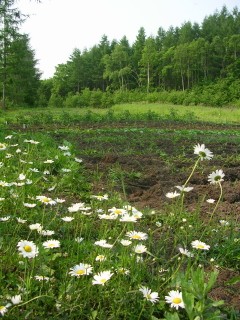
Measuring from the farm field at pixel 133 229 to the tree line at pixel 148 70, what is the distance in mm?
39786

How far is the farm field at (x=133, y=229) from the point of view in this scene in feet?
6.41

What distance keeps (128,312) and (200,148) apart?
0.95 meters

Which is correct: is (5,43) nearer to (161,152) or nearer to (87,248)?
(161,152)

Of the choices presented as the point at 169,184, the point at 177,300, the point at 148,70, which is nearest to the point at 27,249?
the point at 177,300

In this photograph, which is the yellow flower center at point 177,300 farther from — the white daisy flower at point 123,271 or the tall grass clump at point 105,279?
the white daisy flower at point 123,271

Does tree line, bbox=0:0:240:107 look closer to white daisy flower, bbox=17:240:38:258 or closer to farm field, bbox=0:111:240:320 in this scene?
farm field, bbox=0:111:240:320

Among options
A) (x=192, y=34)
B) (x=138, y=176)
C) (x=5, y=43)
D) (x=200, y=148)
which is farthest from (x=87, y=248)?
Answer: (x=192, y=34)

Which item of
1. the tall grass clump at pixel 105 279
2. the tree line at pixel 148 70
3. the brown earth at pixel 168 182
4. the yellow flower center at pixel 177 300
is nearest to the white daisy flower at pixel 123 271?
the tall grass clump at pixel 105 279

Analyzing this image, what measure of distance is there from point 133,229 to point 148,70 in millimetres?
62971

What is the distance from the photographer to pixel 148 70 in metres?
63.6

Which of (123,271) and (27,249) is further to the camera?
(123,271)

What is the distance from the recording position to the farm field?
76.9 inches

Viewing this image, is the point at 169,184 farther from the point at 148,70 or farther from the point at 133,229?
the point at 148,70

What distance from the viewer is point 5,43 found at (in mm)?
32375
